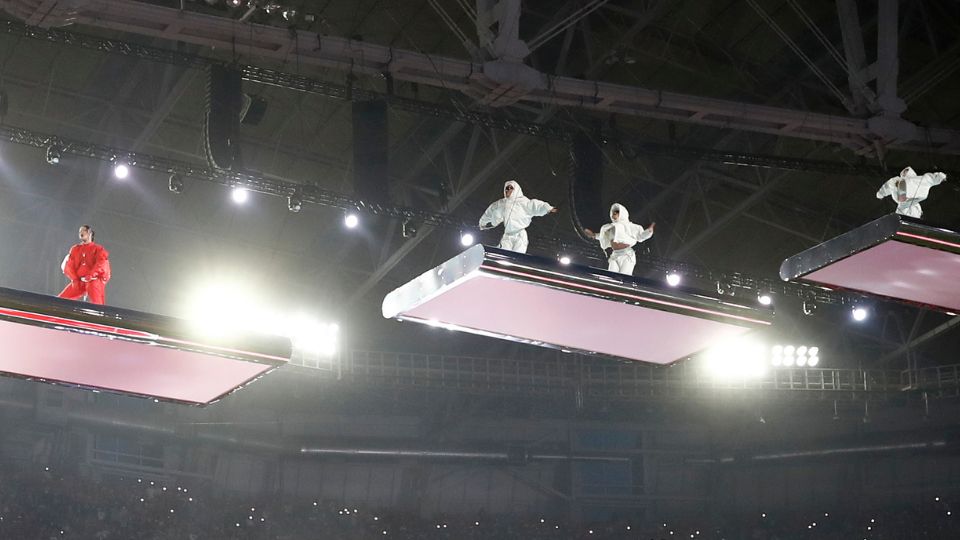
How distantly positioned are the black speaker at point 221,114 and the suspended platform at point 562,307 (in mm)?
4875

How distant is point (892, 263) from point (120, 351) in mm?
8491

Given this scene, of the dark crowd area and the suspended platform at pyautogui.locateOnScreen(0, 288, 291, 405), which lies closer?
the suspended platform at pyautogui.locateOnScreen(0, 288, 291, 405)

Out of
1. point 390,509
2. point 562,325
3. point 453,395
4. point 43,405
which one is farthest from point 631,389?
point 562,325

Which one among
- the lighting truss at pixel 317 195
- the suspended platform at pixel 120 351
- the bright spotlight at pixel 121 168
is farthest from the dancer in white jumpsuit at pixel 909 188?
the bright spotlight at pixel 121 168

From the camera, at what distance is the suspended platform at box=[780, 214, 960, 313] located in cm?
1344

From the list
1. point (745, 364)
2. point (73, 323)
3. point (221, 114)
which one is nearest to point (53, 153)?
point (221, 114)

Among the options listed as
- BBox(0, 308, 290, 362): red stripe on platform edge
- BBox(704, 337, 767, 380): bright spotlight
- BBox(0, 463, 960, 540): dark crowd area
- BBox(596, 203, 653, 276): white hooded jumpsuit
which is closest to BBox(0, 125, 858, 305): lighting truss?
BBox(0, 308, 290, 362): red stripe on platform edge

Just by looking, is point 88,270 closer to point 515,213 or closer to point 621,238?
point 515,213

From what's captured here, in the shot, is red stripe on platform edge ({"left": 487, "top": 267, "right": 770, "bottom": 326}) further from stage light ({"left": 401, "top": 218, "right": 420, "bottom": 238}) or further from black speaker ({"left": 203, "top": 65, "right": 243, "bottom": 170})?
stage light ({"left": 401, "top": 218, "right": 420, "bottom": 238})

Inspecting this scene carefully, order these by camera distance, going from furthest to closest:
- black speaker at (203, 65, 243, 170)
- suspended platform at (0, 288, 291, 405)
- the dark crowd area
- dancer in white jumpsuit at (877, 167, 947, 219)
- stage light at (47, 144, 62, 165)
Result: the dark crowd area, stage light at (47, 144, 62, 165), black speaker at (203, 65, 243, 170), dancer in white jumpsuit at (877, 167, 947, 219), suspended platform at (0, 288, 291, 405)

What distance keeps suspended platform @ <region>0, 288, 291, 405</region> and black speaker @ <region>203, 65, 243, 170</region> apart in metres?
3.71

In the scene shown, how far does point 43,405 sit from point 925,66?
59.2 ft

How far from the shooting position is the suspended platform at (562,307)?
1274cm

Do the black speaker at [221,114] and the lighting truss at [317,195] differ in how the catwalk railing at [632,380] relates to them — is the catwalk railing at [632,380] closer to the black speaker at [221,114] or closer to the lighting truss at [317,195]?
the lighting truss at [317,195]
